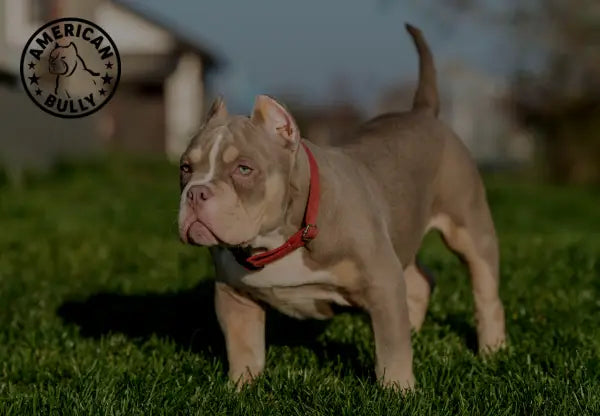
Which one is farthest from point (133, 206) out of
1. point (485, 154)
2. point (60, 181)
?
point (485, 154)

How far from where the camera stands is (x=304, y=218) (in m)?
3.96


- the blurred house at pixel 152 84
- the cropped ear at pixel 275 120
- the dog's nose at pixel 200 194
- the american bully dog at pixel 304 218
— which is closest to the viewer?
the dog's nose at pixel 200 194

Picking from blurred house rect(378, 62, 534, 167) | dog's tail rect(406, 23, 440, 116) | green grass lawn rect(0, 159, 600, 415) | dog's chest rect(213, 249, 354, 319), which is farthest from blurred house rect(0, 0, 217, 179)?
dog's chest rect(213, 249, 354, 319)

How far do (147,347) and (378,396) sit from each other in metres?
1.70

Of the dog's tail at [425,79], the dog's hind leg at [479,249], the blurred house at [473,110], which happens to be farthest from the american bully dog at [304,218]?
the blurred house at [473,110]

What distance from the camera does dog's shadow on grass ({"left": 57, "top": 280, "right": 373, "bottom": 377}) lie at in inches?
204

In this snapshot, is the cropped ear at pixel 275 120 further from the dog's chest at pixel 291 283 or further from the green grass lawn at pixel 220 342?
the green grass lawn at pixel 220 342

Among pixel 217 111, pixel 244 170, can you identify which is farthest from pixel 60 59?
pixel 244 170

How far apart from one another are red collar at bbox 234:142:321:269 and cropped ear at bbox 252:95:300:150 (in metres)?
0.17

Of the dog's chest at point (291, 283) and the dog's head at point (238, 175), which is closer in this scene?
the dog's head at point (238, 175)

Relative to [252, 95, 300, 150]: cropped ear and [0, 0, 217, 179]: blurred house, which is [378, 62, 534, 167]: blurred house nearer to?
[0, 0, 217, 179]: blurred house

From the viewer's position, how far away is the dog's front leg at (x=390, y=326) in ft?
13.4

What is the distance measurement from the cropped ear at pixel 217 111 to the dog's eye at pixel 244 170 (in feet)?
0.96

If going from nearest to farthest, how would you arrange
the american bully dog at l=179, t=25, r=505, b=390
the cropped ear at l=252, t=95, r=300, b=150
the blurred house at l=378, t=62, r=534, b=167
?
1. the american bully dog at l=179, t=25, r=505, b=390
2. the cropped ear at l=252, t=95, r=300, b=150
3. the blurred house at l=378, t=62, r=534, b=167
